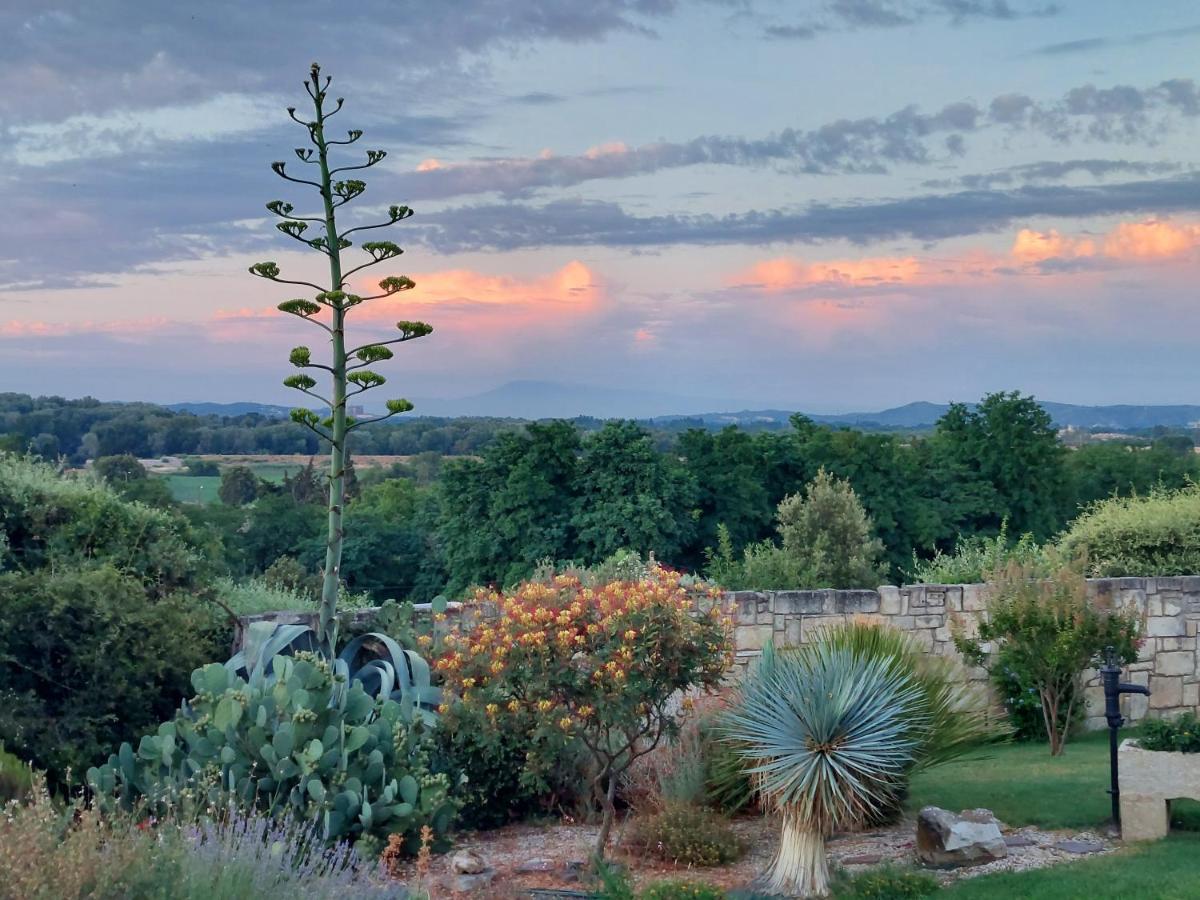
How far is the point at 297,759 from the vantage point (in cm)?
723

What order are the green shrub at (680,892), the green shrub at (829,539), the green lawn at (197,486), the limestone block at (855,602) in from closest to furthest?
the green shrub at (680,892) → the limestone block at (855,602) → the green shrub at (829,539) → the green lawn at (197,486)

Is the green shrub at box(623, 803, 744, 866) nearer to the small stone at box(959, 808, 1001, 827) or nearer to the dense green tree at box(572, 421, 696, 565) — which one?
the small stone at box(959, 808, 1001, 827)

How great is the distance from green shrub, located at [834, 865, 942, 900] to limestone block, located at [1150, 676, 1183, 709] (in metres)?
5.93

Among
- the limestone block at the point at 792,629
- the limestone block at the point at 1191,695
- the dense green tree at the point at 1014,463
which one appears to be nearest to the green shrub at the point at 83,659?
the limestone block at the point at 792,629

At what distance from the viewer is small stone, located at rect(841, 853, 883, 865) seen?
22.9ft

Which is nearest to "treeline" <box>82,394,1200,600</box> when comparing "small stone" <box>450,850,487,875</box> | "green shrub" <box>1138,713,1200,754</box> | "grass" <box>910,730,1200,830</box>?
"grass" <box>910,730,1200,830</box>

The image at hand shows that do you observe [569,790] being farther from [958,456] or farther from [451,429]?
[451,429]

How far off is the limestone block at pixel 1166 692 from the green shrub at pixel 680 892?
6.98 metres

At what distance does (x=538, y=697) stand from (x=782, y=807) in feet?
4.77

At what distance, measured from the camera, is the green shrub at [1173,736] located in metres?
7.62

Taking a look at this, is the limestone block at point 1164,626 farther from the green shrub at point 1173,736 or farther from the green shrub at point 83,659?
the green shrub at point 83,659

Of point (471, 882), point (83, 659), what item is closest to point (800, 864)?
→ point (471, 882)

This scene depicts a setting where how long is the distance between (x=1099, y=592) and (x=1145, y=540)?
274cm

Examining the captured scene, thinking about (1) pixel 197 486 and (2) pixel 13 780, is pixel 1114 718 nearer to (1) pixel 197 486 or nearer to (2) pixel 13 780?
(2) pixel 13 780
